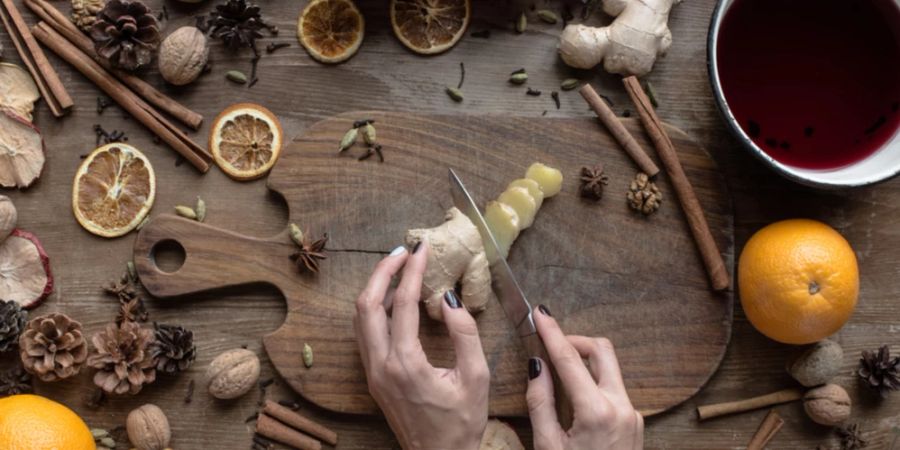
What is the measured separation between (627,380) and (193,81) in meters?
1.24

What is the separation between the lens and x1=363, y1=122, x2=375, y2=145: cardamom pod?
192 cm

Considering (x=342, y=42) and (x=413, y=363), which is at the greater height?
(x=342, y=42)

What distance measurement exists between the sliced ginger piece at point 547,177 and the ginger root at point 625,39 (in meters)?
0.27

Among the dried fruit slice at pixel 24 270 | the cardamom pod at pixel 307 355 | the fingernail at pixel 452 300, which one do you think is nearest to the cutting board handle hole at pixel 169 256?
the dried fruit slice at pixel 24 270

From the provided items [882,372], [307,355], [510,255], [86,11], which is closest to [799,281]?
[882,372]

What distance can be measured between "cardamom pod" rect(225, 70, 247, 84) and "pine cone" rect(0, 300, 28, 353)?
0.70m

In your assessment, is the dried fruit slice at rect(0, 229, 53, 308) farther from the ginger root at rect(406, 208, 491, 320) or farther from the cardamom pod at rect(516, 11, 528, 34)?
the cardamom pod at rect(516, 11, 528, 34)

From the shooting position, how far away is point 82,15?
195 cm

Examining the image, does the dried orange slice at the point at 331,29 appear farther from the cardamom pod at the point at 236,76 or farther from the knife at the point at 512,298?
the knife at the point at 512,298

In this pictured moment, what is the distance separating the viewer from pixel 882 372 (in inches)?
76.2

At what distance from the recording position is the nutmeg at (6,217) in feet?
6.06

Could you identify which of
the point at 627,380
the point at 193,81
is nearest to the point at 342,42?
the point at 193,81

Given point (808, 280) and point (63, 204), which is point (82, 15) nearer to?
point (63, 204)

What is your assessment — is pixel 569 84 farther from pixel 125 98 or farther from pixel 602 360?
pixel 125 98
